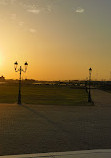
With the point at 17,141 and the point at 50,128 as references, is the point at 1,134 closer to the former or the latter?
the point at 17,141

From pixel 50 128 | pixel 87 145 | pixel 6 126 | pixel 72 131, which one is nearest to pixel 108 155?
pixel 87 145

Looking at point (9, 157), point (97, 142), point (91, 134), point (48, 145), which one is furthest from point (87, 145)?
point (9, 157)

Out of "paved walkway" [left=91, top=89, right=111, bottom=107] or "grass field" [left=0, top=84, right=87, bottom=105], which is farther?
"grass field" [left=0, top=84, right=87, bottom=105]

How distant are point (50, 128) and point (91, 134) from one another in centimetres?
205

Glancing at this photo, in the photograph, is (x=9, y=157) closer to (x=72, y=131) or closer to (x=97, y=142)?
(x=97, y=142)

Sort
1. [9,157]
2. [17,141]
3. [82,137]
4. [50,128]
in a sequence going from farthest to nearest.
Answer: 1. [50,128]
2. [82,137]
3. [17,141]
4. [9,157]

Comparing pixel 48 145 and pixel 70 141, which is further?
pixel 70 141

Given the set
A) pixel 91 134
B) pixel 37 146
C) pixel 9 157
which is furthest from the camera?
pixel 91 134

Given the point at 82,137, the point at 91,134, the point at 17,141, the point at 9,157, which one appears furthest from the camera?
the point at 91,134

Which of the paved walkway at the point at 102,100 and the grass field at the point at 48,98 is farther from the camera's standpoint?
the grass field at the point at 48,98

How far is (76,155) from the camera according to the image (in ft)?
22.5

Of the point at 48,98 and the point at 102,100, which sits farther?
the point at 48,98

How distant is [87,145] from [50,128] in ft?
11.1

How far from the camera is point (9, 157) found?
21.8 ft
